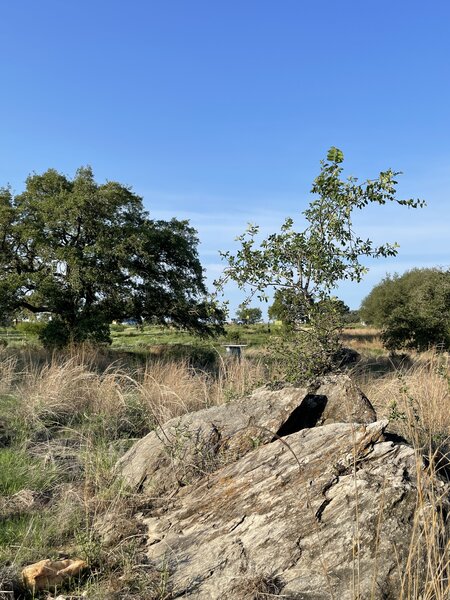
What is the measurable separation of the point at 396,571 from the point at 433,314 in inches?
1003

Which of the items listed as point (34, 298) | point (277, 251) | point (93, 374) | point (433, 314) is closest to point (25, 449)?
point (93, 374)

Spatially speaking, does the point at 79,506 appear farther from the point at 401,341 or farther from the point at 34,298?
the point at 401,341

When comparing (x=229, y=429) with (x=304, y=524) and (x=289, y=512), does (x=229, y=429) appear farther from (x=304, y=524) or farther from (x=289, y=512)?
(x=304, y=524)

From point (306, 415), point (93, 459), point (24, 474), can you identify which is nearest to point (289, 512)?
point (306, 415)

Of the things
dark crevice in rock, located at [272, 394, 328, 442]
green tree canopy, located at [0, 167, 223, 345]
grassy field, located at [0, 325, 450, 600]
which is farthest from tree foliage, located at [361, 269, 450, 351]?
dark crevice in rock, located at [272, 394, 328, 442]

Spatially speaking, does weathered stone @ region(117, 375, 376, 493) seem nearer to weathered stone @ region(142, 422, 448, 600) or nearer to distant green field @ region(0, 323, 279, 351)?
weathered stone @ region(142, 422, 448, 600)

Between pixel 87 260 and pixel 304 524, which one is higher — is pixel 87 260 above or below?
above

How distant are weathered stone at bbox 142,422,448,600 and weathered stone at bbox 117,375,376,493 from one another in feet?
1.65

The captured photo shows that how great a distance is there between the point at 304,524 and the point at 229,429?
163cm

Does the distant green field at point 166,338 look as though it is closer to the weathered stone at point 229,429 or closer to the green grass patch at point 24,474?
the green grass patch at point 24,474

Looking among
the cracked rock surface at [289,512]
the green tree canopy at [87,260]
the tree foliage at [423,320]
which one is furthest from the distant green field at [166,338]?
the cracked rock surface at [289,512]

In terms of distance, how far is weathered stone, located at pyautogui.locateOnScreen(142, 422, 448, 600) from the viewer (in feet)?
9.78

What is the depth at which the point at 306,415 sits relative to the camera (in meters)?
5.06

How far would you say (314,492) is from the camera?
11.4 ft
